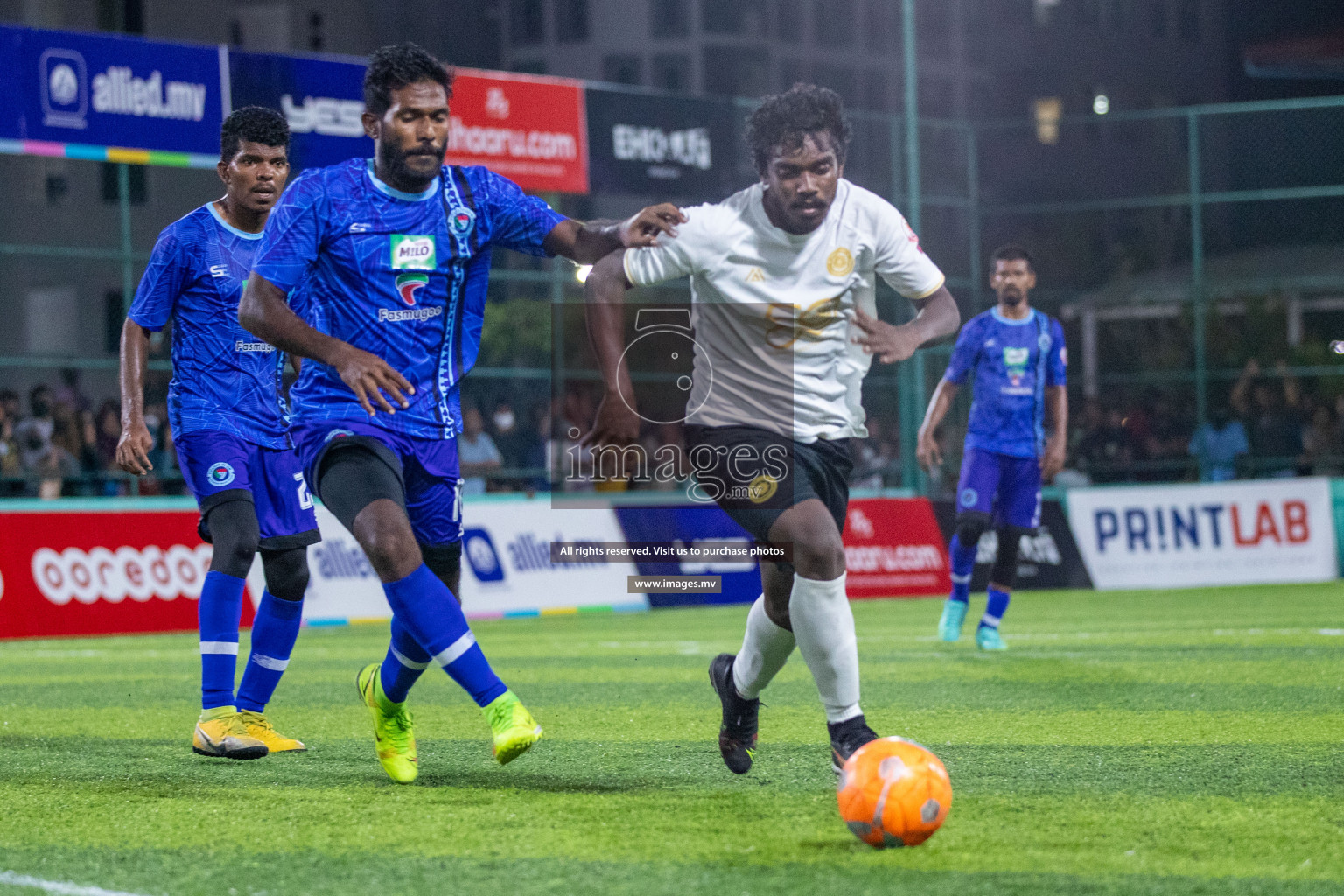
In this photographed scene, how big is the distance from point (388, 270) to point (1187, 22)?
61.9 meters

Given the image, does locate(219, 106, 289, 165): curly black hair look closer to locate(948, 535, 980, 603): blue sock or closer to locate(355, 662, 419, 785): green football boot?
locate(355, 662, 419, 785): green football boot

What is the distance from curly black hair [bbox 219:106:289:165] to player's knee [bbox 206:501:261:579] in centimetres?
138

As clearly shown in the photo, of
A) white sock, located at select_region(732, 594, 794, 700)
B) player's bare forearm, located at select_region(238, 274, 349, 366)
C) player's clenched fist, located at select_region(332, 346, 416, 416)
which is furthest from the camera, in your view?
white sock, located at select_region(732, 594, 794, 700)

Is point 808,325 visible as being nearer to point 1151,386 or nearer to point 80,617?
point 80,617

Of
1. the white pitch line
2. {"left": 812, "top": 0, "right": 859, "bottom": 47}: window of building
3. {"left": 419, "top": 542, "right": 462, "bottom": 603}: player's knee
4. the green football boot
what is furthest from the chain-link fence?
A: {"left": 812, "top": 0, "right": 859, "bottom": 47}: window of building

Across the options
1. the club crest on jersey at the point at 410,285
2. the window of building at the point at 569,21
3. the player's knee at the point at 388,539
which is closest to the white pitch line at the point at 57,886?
the player's knee at the point at 388,539

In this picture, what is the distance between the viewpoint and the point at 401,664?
5.59 metres

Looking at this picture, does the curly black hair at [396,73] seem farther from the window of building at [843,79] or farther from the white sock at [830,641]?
the window of building at [843,79]

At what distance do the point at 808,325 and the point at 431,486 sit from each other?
1320mm

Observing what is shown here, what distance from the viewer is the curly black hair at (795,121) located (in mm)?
5266

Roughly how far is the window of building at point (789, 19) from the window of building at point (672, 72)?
12.3 ft

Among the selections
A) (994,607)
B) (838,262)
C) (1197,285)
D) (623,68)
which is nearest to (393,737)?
(838,262)

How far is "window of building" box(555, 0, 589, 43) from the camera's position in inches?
2576

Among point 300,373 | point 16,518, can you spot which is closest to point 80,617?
point 16,518
